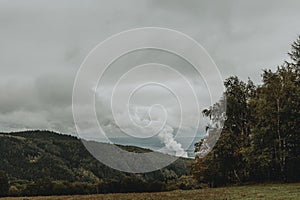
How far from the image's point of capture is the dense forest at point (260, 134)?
50.2 metres

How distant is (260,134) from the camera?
1991 inches

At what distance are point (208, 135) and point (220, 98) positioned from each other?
6.20 meters

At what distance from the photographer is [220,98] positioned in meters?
61.4

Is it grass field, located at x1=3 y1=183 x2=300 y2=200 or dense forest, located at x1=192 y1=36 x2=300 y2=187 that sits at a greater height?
dense forest, located at x1=192 y1=36 x2=300 y2=187

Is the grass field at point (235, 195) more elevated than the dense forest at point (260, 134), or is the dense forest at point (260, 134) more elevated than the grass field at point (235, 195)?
the dense forest at point (260, 134)

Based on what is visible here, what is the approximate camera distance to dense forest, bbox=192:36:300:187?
5022cm

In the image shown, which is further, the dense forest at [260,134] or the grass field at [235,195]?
the dense forest at [260,134]

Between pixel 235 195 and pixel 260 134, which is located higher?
pixel 260 134

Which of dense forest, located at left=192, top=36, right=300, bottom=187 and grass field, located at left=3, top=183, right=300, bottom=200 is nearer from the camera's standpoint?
grass field, located at left=3, top=183, right=300, bottom=200

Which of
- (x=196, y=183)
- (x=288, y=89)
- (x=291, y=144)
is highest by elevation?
(x=288, y=89)

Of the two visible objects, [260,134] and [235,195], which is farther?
[260,134]

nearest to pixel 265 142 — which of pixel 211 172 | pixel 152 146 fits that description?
pixel 211 172

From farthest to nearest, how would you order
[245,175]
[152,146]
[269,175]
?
[245,175] → [269,175] → [152,146]

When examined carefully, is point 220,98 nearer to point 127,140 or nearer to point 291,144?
point 291,144
